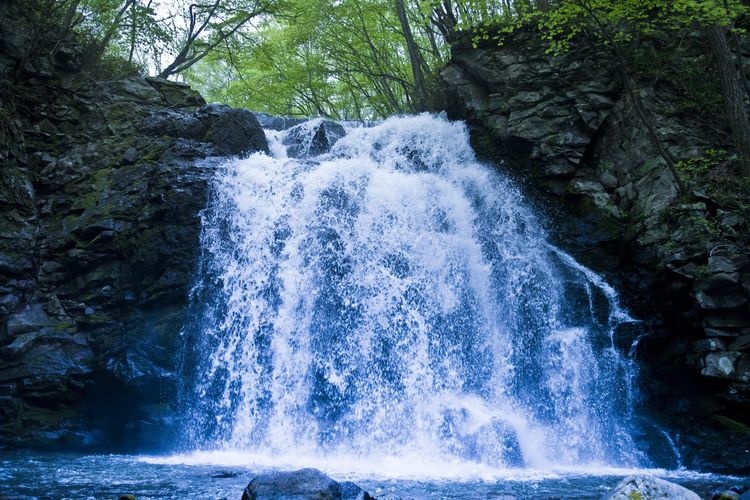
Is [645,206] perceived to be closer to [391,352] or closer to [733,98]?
[733,98]

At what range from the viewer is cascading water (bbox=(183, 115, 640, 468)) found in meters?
9.66

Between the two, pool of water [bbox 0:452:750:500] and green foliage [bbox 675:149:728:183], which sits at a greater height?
green foliage [bbox 675:149:728:183]

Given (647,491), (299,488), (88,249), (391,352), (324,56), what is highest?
(324,56)

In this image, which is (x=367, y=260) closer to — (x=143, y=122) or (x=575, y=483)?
(x=575, y=483)

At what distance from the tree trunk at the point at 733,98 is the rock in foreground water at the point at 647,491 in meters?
7.68

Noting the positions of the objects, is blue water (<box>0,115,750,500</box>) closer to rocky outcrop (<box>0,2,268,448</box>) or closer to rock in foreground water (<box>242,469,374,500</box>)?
rocky outcrop (<box>0,2,268,448</box>)

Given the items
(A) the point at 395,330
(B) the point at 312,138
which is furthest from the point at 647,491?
A: (B) the point at 312,138

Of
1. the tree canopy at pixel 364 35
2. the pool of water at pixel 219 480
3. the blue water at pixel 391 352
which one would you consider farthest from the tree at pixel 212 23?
the pool of water at pixel 219 480

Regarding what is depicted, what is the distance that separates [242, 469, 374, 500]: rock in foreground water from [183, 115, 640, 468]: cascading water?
3691mm

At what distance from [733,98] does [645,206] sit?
2472 millimetres

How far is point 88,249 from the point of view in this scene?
11461 mm

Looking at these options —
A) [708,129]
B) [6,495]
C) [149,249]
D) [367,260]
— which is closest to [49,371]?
[149,249]

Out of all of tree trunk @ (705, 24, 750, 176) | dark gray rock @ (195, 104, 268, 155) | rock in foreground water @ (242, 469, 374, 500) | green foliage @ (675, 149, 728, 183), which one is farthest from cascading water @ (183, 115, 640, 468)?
rock in foreground water @ (242, 469, 374, 500)

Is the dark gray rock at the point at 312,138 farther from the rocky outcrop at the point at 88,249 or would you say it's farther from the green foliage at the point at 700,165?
the green foliage at the point at 700,165
